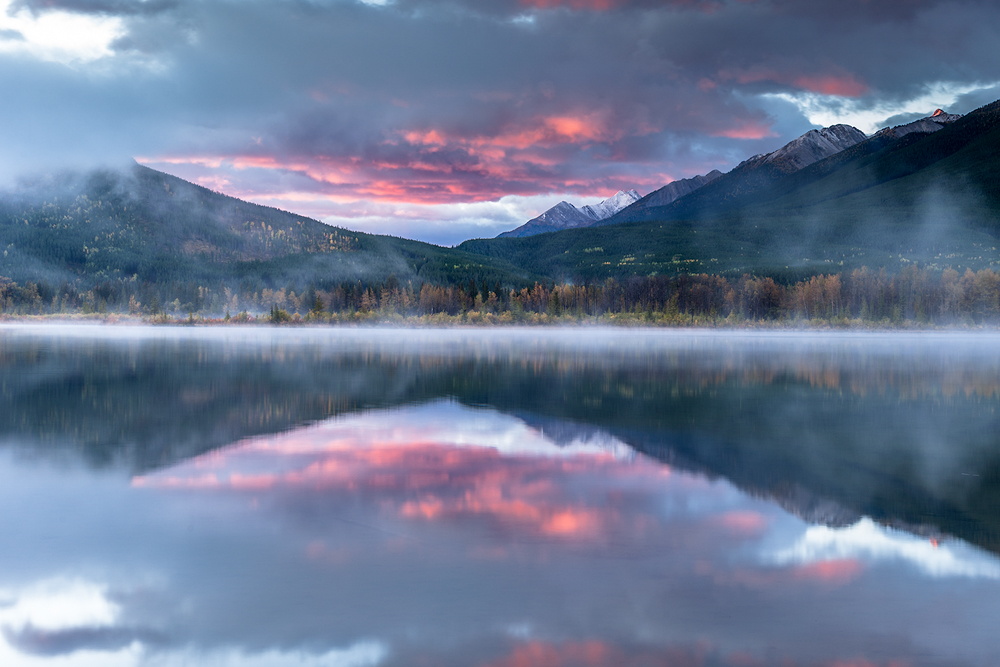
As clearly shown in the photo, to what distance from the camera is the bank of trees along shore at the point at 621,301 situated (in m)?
124

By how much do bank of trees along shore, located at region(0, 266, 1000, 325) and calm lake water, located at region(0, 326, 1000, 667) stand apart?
121 metres

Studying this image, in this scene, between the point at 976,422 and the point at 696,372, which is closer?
the point at 976,422

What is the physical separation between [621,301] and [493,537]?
147 metres

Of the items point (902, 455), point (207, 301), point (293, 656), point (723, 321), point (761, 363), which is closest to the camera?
point (293, 656)

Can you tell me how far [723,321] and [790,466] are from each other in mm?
130635

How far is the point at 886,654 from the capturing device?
6.00 m

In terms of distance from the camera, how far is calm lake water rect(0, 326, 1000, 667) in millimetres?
6148

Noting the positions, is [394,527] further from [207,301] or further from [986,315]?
[207,301]

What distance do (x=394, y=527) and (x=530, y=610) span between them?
291 centimetres

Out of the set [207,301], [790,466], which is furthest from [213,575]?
[207,301]

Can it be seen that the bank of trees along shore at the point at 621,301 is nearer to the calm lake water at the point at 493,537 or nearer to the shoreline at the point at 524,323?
the shoreline at the point at 524,323

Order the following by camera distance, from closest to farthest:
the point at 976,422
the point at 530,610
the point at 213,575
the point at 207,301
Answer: the point at 530,610 < the point at 213,575 < the point at 976,422 < the point at 207,301

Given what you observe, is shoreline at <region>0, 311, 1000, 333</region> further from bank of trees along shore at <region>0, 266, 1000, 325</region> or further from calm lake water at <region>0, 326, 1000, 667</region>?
calm lake water at <region>0, 326, 1000, 667</region>

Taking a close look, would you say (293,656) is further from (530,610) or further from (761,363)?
(761,363)
